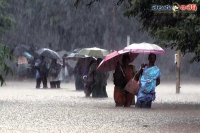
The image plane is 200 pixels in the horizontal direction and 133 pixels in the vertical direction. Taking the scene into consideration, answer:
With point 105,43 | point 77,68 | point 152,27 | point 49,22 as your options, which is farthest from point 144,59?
point 152,27

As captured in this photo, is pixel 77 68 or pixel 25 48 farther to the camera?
pixel 25 48

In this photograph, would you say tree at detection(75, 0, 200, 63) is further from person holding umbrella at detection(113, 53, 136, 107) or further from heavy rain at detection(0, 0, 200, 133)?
person holding umbrella at detection(113, 53, 136, 107)

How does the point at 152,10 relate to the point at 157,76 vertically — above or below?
above

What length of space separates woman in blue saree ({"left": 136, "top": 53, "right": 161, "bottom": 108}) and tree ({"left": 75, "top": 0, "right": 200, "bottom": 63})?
2.54 ft

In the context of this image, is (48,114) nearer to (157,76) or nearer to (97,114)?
(97,114)

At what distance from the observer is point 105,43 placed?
2261 inches

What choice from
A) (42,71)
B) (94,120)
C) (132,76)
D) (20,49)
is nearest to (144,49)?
(132,76)

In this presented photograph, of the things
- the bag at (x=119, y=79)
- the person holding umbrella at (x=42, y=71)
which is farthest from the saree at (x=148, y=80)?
the person holding umbrella at (x=42, y=71)

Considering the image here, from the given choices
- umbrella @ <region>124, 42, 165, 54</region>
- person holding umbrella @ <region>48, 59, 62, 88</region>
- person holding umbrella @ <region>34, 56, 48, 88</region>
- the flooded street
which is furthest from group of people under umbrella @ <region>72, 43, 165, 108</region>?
person holding umbrella @ <region>34, 56, 48, 88</region>

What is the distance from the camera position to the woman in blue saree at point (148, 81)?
18953 mm

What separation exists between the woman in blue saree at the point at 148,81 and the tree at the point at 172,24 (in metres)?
0.77

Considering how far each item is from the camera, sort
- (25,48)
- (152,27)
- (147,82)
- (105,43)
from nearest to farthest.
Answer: (147,82) < (152,27) < (25,48) < (105,43)

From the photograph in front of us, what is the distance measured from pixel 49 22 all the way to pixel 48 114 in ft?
127

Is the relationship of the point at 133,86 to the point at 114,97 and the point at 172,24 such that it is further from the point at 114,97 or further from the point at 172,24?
the point at 172,24
